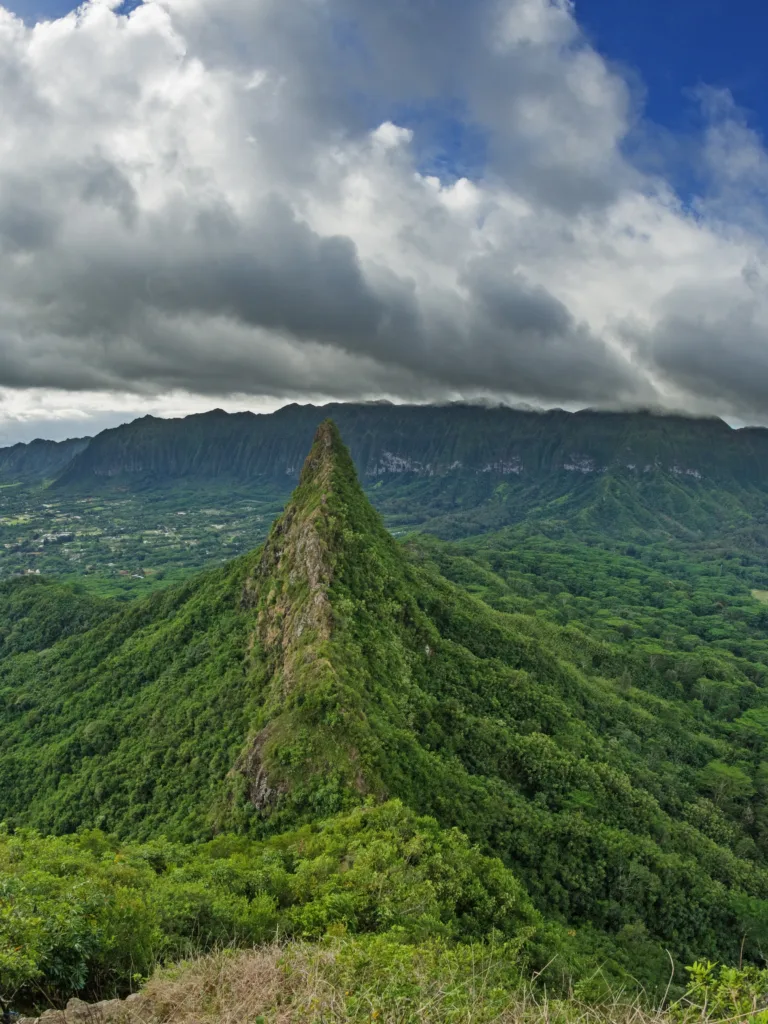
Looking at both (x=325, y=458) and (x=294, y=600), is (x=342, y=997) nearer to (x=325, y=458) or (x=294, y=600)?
(x=294, y=600)

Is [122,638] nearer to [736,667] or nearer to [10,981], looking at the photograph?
[10,981]

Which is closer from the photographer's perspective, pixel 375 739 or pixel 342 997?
pixel 342 997

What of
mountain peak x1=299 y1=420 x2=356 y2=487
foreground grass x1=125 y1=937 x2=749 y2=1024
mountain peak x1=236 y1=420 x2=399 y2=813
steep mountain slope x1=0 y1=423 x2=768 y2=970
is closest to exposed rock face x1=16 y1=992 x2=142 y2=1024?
foreground grass x1=125 y1=937 x2=749 y2=1024

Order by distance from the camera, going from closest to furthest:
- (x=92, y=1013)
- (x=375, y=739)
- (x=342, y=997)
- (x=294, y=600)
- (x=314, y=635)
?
(x=342, y=997) → (x=92, y=1013) → (x=375, y=739) → (x=314, y=635) → (x=294, y=600)

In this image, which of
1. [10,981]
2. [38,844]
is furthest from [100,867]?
[10,981]

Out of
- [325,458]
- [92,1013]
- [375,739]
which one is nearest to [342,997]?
[92,1013]

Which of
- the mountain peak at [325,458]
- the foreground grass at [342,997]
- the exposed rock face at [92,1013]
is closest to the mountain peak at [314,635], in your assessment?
the mountain peak at [325,458]

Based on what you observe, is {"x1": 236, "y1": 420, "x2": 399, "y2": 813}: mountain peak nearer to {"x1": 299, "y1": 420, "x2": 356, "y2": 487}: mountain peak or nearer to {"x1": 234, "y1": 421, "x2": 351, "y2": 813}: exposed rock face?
{"x1": 234, "y1": 421, "x2": 351, "y2": 813}: exposed rock face

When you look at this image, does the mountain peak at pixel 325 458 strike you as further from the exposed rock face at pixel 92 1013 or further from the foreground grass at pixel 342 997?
the exposed rock face at pixel 92 1013

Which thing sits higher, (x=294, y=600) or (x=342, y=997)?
(x=342, y=997)
